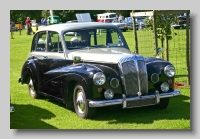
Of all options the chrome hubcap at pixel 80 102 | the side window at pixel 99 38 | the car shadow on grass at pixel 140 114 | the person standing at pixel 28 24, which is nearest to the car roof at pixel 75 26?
the side window at pixel 99 38

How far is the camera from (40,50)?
28.2 ft

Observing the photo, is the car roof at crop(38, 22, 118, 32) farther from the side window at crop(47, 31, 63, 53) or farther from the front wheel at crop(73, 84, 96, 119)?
the front wheel at crop(73, 84, 96, 119)

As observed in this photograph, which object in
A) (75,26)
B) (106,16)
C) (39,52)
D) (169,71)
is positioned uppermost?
(106,16)

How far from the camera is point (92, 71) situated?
23.6ft

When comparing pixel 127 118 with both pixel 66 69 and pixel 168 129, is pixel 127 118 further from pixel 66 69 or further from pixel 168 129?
pixel 66 69

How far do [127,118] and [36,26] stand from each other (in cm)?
250

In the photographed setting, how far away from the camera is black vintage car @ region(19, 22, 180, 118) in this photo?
23.7ft

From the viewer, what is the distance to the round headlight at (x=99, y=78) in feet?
23.4

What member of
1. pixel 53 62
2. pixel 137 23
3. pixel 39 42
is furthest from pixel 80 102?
pixel 137 23

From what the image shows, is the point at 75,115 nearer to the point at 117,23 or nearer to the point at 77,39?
the point at 77,39

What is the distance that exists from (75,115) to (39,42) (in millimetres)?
1796

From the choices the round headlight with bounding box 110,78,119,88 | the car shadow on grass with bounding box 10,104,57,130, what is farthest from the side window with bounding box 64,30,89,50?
the car shadow on grass with bounding box 10,104,57,130

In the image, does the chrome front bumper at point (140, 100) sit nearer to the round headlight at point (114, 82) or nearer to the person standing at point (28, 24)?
the round headlight at point (114, 82)

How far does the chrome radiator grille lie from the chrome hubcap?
72 centimetres
